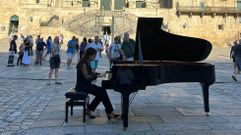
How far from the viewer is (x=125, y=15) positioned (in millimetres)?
49062

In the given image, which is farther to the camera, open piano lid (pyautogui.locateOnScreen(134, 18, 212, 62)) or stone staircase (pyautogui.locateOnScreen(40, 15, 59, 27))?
stone staircase (pyautogui.locateOnScreen(40, 15, 59, 27))

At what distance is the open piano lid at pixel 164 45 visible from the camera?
26.2 feet

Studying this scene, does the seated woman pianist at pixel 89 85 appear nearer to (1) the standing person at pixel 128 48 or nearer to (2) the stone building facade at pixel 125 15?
(1) the standing person at pixel 128 48

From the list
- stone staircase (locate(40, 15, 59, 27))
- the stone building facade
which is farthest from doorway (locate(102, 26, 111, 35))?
stone staircase (locate(40, 15, 59, 27))

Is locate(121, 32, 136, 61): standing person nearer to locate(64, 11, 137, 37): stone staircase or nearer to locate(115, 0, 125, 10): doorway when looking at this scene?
locate(64, 11, 137, 37): stone staircase

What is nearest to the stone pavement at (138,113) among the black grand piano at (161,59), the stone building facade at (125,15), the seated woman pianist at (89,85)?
the seated woman pianist at (89,85)

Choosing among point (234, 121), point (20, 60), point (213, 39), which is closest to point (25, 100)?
point (234, 121)

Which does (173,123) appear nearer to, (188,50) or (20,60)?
(188,50)

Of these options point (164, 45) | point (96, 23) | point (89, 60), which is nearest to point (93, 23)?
point (96, 23)

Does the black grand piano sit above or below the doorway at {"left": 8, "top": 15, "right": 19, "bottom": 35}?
below

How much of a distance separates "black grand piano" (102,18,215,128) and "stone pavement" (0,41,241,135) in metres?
0.55

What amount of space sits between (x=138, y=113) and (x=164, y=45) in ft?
5.74

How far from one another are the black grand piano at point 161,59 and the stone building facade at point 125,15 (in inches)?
1599

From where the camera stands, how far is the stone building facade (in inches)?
1956
